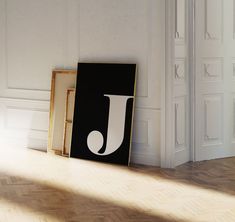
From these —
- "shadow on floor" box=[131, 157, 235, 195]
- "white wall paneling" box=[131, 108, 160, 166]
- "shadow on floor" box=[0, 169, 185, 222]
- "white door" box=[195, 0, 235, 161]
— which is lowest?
"shadow on floor" box=[0, 169, 185, 222]

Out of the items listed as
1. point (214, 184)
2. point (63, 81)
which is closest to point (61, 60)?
point (63, 81)

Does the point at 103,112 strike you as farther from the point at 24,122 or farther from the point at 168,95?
the point at 24,122

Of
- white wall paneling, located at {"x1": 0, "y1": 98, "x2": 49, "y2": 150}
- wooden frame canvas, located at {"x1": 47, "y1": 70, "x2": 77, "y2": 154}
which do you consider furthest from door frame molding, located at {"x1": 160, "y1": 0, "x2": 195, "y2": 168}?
white wall paneling, located at {"x1": 0, "y1": 98, "x2": 49, "y2": 150}

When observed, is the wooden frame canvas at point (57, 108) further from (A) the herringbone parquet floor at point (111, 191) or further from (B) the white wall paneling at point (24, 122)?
(A) the herringbone parquet floor at point (111, 191)

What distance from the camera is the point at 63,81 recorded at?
726 cm

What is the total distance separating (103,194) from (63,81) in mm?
2351

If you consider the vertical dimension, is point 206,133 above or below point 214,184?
above

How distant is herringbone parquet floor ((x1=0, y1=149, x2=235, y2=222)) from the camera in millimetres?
4707

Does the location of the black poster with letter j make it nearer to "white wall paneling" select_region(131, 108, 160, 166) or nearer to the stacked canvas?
the stacked canvas

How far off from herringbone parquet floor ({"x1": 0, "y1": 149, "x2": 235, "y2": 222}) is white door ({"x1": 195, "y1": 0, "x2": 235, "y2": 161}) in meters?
0.32

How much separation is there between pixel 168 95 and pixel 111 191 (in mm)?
1503

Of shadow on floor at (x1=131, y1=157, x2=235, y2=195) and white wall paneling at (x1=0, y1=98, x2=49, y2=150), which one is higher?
white wall paneling at (x1=0, y1=98, x2=49, y2=150)

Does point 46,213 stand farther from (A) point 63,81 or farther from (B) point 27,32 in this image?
(B) point 27,32

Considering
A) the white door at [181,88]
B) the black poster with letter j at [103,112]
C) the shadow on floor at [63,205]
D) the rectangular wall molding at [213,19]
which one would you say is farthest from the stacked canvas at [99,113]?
the shadow on floor at [63,205]
